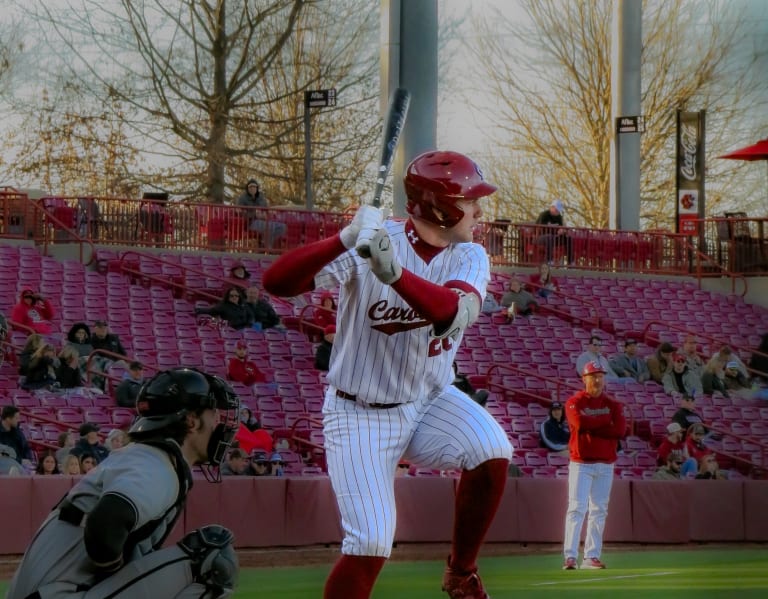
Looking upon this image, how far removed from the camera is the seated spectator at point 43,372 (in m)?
15.6

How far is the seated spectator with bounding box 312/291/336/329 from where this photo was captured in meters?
18.9

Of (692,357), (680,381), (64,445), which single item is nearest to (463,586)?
(64,445)

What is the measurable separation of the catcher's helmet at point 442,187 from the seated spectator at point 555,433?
11701 mm

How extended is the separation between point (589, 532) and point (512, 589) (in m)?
2.53

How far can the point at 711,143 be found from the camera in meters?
39.3

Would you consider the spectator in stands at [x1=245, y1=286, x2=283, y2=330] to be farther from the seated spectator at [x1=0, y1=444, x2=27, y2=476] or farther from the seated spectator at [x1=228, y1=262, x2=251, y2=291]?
the seated spectator at [x1=0, y1=444, x2=27, y2=476]

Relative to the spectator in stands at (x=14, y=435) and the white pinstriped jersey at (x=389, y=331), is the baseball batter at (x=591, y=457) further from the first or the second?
the white pinstriped jersey at (x=389, y=331)

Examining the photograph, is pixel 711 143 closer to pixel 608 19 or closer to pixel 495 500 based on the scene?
pixel 608 19

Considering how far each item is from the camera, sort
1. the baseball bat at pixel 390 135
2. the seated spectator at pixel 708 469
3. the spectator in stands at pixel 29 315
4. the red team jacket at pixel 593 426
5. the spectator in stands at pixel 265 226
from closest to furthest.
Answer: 1. the baseball bat at pixel 390 135
2. the red team jacket at pixel 593 426
3. the spectator in stands at pixel 29 315
4. the seated spectator at pixel 708 469
5. the spectator in stands at pixel 265 226

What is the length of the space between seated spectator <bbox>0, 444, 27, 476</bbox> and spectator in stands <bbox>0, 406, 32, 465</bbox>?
7 cm

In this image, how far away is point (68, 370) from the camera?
15.8 m

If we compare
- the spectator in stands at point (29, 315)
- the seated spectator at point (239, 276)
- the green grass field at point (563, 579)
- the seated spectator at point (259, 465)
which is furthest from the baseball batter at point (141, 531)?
the seated spectator at point (239, 276)

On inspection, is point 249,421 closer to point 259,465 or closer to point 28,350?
point 259,465

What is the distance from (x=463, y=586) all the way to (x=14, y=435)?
8174mm
